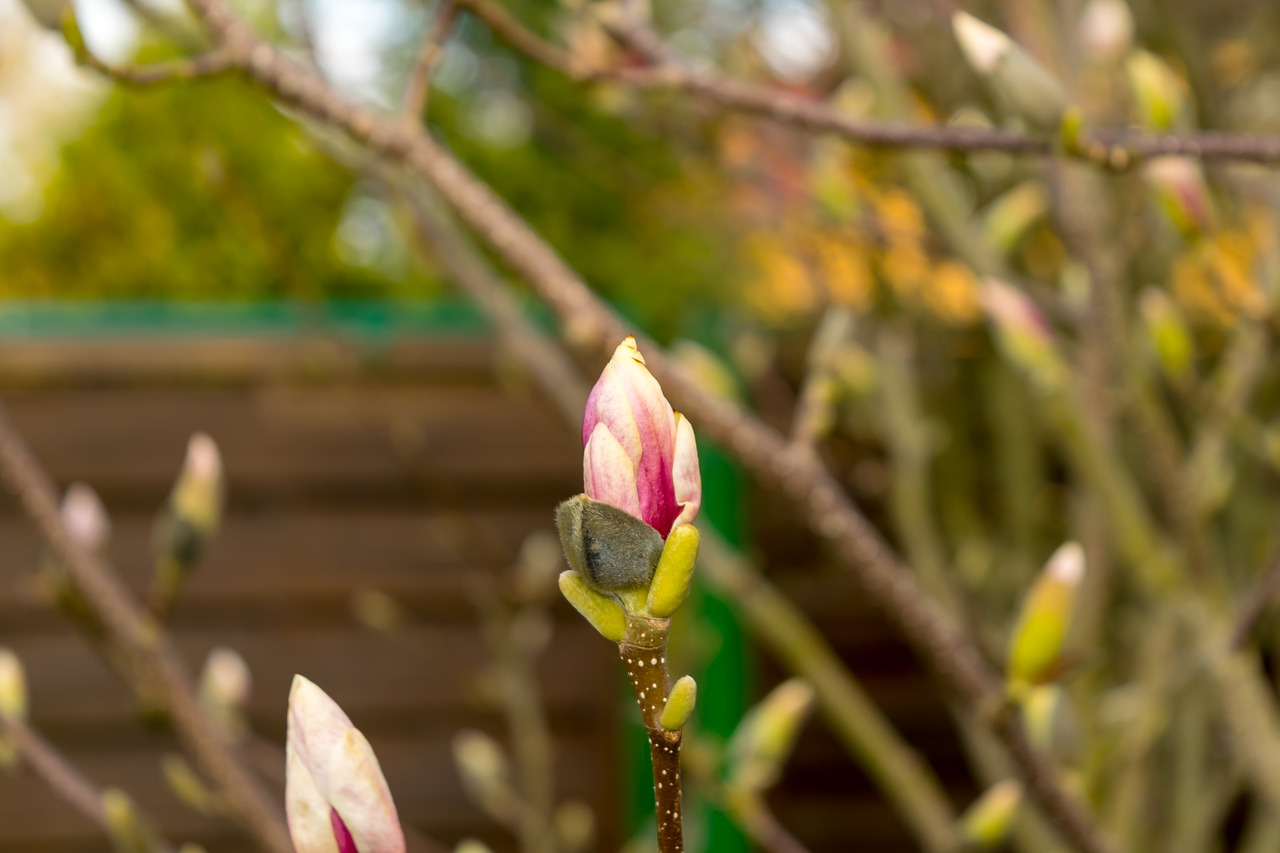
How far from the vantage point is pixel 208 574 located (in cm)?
176

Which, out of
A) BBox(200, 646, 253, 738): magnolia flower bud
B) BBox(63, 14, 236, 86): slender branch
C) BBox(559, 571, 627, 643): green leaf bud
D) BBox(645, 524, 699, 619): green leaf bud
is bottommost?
BBox(200, 646, 253, 738): magnolia flower bud

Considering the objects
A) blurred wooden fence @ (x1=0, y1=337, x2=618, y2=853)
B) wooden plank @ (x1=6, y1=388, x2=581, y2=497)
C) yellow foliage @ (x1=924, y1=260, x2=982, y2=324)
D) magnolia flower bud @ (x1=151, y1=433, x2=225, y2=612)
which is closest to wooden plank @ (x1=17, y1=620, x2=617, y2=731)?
blurred wooden fence @ (x1=0, y1=337, x2=618, y2=853)

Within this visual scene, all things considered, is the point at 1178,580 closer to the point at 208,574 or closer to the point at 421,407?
the point at 421,407

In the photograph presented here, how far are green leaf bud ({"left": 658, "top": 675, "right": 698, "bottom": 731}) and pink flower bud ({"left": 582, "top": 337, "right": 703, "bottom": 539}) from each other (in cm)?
4

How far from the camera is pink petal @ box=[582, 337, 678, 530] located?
27 cm

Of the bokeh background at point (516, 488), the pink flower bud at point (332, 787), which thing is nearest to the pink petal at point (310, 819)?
the pink flower bud at point (332, 787)

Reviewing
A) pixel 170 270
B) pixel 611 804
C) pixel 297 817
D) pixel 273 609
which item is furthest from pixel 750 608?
pixel 170 270

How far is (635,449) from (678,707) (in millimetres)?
60

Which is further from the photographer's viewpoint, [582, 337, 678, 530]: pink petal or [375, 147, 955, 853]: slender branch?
[375, 147, 955, 853]: slender branch

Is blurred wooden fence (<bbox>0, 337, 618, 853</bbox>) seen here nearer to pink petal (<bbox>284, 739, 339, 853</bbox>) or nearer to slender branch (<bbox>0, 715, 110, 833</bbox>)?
slender branch (<bbox>0, 715, 110, 833</bbox>)

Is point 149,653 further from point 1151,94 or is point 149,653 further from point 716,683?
point 716,683

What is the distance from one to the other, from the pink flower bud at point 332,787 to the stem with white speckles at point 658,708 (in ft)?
0.23

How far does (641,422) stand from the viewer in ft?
0.91

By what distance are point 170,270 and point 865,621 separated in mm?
1531
